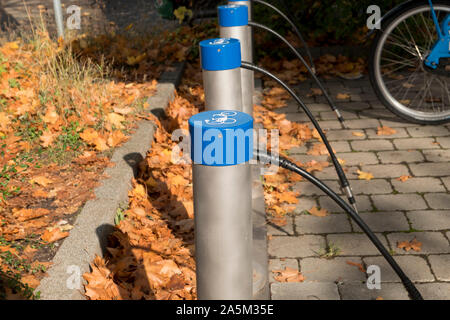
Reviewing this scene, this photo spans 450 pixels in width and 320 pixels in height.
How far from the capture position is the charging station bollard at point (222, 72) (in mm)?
2943

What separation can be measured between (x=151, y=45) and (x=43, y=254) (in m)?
4.56

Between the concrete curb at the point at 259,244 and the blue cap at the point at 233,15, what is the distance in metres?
1.08

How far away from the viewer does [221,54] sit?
9.60 feet

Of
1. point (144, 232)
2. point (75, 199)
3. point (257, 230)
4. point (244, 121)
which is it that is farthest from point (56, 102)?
point (244, 121)

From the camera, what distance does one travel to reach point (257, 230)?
11.5 ft

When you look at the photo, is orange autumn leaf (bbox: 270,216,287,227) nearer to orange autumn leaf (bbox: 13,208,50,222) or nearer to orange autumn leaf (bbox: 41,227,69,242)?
orange autumn leaf (bbox: 41,227,69,242)

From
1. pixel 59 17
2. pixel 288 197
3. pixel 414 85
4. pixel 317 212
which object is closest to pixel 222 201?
pixel 317 212

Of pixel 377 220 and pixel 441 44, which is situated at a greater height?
pixel 441 44

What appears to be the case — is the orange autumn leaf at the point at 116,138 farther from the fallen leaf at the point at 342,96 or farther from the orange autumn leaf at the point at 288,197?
the fallen leaf at the point at 342,96

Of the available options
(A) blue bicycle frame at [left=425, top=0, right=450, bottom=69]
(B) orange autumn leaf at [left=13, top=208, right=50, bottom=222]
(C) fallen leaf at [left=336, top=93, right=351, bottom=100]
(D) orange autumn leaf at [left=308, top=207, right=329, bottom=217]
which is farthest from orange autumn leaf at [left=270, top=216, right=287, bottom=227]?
(C) fallen leaf at [left=336, top=93, right=351, bottom=100]

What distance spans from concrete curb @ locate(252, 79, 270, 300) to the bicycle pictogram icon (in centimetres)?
123

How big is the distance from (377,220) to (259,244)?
82 centimetres

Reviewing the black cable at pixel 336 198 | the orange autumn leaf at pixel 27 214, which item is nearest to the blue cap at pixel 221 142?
the black cable at pixel 336 198

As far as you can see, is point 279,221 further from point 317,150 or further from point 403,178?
point 317,150
